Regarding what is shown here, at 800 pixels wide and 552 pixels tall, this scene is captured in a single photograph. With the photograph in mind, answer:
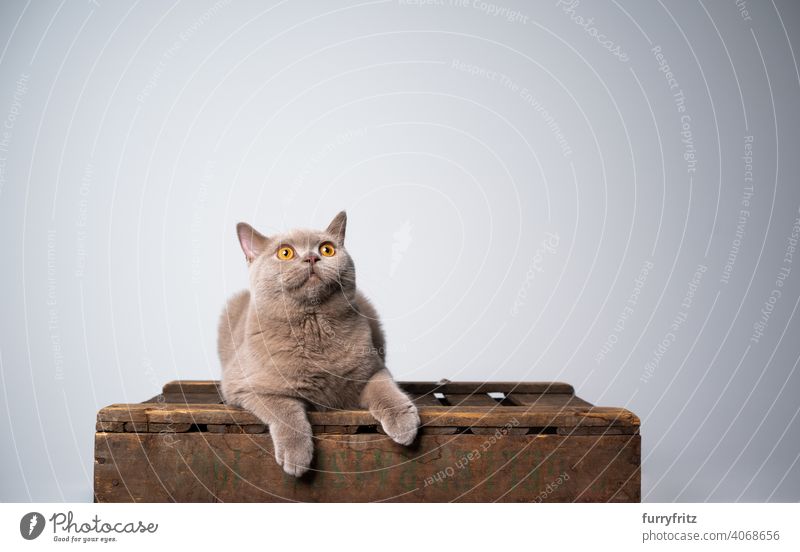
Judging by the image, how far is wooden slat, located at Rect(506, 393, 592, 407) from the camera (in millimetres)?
3683

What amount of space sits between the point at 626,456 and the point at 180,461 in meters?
1.94

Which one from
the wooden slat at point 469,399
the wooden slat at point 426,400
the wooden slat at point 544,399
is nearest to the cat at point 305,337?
the wooden slat at point 426,400

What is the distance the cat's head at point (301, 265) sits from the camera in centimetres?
313

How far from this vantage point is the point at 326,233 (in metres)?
3.35

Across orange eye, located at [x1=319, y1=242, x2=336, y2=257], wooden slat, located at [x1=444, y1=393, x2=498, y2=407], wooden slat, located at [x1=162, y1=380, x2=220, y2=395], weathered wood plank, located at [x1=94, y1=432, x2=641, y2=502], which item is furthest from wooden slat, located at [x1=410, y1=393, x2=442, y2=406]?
wooden slat, located at [x1=162, y1=380, x2=220, y2=395]

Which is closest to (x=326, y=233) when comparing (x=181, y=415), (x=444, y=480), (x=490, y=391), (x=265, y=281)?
(x=265, y=281)

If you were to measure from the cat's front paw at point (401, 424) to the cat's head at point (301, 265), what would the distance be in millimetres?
641

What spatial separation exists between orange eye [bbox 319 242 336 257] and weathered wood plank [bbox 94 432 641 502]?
33.3 inches

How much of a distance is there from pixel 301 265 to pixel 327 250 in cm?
19

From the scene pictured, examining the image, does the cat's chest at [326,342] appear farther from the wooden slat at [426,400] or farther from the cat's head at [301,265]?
the wooden slat at [426,400]

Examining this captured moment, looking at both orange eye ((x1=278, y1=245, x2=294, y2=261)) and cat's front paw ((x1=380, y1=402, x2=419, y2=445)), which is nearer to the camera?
cat's front paw ((x1=380, y1=402, x2=419, y2=445))

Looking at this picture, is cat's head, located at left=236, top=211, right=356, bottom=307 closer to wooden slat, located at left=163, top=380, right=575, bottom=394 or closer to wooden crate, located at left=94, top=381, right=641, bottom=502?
wooden crate, located at left=94, top=381, right=641, bottom=502

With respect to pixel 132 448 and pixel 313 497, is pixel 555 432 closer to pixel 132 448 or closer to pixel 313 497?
pixel 313 497

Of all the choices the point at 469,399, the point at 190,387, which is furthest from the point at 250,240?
the point at 469,399
